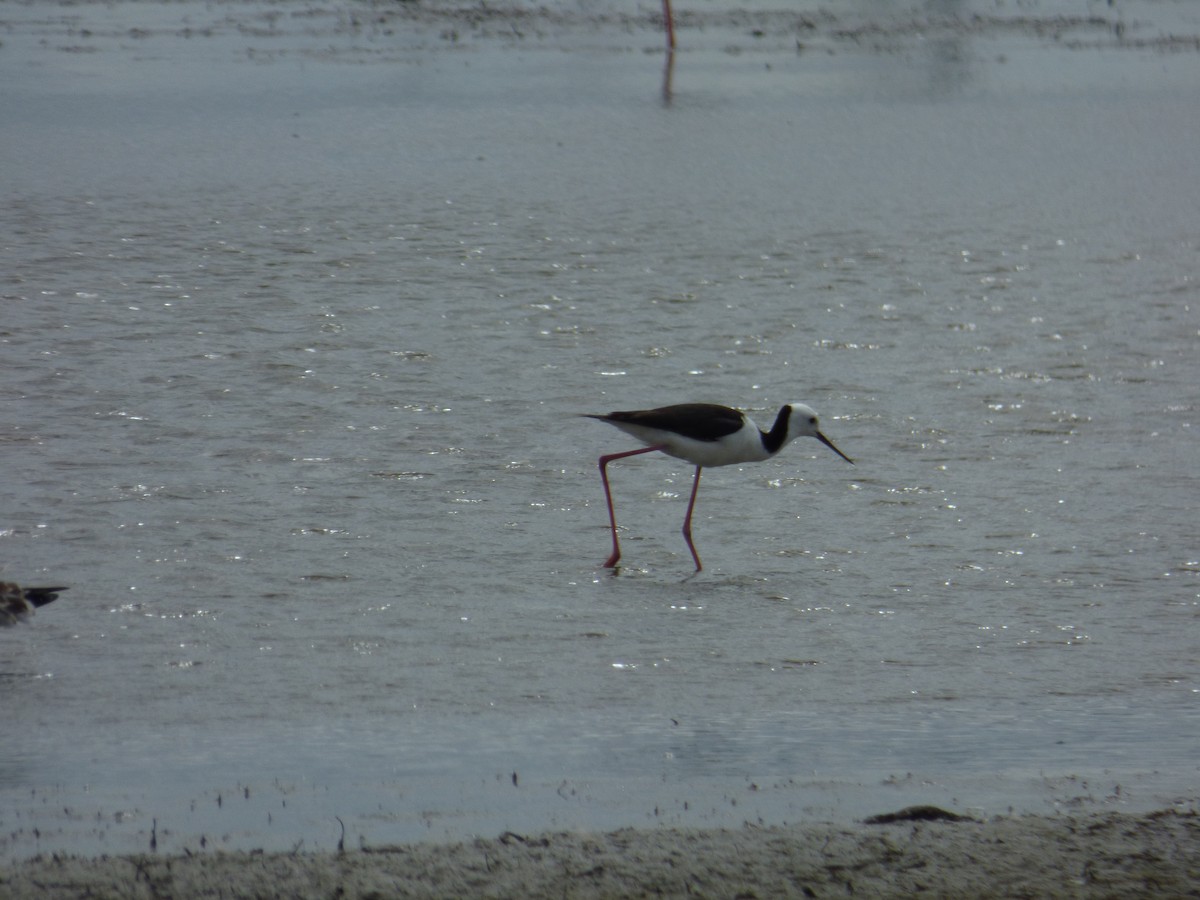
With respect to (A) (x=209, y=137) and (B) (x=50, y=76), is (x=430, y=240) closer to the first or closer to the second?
(A) (x=209, y=137)

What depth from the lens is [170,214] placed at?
540 inches

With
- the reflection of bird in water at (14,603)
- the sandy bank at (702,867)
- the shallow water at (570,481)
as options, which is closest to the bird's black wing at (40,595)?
the reflection of bird in water at (14,603)

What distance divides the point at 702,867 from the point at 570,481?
3.83 m

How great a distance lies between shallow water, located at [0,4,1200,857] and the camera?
5.22 metres

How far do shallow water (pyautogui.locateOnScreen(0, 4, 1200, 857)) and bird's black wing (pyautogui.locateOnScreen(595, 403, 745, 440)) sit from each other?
17.3 inches

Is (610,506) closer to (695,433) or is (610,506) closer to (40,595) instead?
(695,433)

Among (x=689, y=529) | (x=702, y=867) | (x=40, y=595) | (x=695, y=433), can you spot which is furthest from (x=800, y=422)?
(x=702, y=867)

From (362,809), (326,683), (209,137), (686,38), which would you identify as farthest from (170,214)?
(686,38)

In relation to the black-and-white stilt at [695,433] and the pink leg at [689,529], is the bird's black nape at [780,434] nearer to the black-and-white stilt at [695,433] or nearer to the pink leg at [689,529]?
the black-and-white stilt at [695,433]

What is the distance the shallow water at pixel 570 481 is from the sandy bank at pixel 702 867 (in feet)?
0.69

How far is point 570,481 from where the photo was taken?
8148mm

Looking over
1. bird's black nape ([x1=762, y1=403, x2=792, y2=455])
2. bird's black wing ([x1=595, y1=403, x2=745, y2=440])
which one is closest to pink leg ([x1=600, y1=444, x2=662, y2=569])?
bird's black wing ([x1=595, y1=403, x2=745, y2=440])

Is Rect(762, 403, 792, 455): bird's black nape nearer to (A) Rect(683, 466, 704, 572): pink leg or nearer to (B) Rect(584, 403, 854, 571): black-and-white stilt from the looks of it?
(B) Rect(584, 403, 854, 571): black-and-white stilt

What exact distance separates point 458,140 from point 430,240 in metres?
4.27
